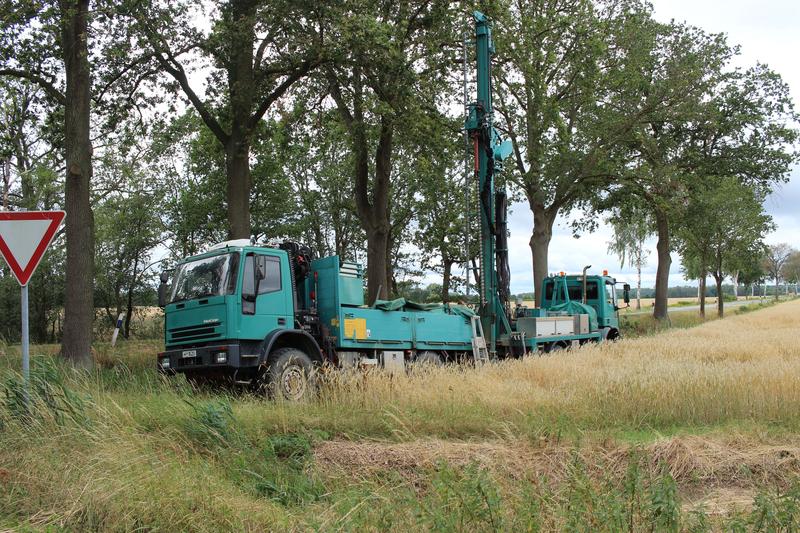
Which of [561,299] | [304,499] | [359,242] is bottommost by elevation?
[304,499]

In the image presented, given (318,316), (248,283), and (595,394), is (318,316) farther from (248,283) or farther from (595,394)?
(595,394)

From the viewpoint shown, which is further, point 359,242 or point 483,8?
point 359,242

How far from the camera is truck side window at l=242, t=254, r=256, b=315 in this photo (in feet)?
37.1

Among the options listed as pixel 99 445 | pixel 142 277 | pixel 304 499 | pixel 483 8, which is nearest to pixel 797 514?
pixel 304 499

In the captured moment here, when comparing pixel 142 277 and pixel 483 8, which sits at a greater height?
pixel 483 8

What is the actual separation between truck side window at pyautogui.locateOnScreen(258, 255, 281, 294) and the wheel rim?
1410mm

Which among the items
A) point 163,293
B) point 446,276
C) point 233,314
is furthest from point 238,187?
point 446,276

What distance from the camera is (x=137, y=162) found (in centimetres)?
3025

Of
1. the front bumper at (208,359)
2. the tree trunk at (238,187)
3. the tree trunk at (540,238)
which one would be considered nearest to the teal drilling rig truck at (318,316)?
the front bumper at (208,359)

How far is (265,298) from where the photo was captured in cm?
1165

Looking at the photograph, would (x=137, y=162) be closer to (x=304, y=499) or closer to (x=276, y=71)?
(x=276, y=71)

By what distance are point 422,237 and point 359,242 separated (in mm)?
3685

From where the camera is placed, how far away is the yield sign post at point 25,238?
8008 mm

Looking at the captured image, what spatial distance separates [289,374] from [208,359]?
1.34 meters
